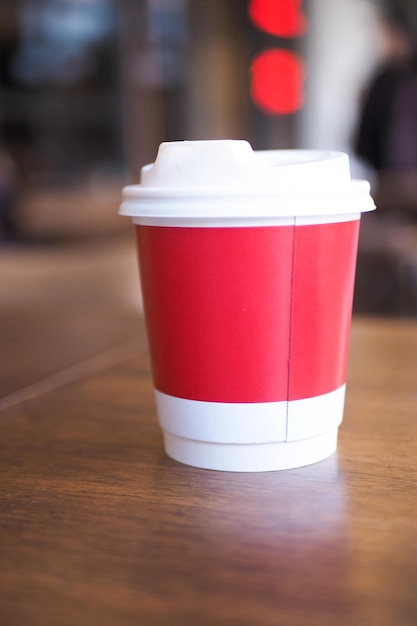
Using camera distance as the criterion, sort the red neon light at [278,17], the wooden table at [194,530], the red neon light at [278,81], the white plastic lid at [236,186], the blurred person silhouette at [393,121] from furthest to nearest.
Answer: the red neon light at [278,81], the red neon light at [278,17], the blurred person silhouette at [393,121], the white plastic lid at [236,186], the wooden table at [194,530]

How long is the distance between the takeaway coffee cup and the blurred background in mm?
934

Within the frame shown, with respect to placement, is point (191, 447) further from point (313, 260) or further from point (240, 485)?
point (313, 260)

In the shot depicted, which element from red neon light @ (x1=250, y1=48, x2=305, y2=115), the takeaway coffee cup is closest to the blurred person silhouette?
the takeaway coffee cup

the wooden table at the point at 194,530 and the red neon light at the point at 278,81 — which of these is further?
the red neon light at the point at 278,81

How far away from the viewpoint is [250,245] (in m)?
0.46

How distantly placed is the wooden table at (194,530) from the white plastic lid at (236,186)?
0.59ft

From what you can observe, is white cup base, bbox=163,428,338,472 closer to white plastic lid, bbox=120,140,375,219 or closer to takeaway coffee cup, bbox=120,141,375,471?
takeaway coffee cup, bbox=120,141,375,471

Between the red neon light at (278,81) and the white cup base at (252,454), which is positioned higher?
the white cup base at (252,454)

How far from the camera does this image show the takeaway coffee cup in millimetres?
457

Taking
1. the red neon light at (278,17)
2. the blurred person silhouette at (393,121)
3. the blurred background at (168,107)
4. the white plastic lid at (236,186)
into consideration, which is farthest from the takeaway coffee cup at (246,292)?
the red neon light at (278,17)

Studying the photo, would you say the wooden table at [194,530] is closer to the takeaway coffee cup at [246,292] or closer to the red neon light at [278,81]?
the takeaway coffee cup at [246,292]

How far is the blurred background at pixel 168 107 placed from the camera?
187 cm

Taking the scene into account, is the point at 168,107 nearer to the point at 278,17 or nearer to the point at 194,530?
the point at 278,17

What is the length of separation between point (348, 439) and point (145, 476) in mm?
167
